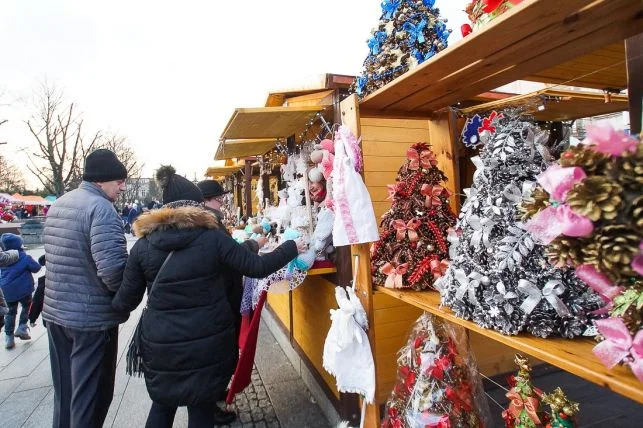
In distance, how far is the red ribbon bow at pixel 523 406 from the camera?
6.03 ft

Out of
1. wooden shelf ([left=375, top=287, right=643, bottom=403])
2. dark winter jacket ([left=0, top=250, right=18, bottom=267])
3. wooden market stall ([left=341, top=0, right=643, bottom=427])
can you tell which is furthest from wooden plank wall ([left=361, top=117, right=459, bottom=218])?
dark winter jacket ([left=0, top=250, right=18, bottom=267])

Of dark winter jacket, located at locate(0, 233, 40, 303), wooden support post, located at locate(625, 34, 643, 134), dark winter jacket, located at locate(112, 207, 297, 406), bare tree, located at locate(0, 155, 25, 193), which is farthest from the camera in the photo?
bare tree, located at locate(0, 155, 25, 193)

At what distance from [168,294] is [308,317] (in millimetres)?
2103

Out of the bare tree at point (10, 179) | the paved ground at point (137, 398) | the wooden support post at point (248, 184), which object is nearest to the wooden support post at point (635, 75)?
the paved ground at point (137, 398)

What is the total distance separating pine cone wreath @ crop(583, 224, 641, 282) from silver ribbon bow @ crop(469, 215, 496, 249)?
59 cm

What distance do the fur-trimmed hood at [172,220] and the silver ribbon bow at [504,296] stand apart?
5.36 ft

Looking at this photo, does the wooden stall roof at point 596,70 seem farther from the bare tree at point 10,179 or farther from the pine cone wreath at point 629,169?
the bare tree at point 10,179

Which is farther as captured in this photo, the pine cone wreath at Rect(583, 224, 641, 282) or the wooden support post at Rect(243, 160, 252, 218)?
the wooden support post at Rect(243, 160, 252, 218)

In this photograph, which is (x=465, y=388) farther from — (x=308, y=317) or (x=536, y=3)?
(x=308, y=317)

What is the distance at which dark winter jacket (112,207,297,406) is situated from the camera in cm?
227

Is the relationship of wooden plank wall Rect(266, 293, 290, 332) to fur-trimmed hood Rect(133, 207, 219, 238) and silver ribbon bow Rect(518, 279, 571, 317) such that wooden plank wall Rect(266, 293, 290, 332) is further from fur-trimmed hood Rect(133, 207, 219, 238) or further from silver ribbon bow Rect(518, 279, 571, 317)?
silver ribbon bow Rect(518, 279, 571, 317)

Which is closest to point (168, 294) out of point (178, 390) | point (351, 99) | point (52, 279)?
point (178, 390)

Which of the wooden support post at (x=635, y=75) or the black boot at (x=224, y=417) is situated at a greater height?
the wooden support post at (x=635, y=75)

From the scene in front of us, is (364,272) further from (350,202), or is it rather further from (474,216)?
(474,216)
